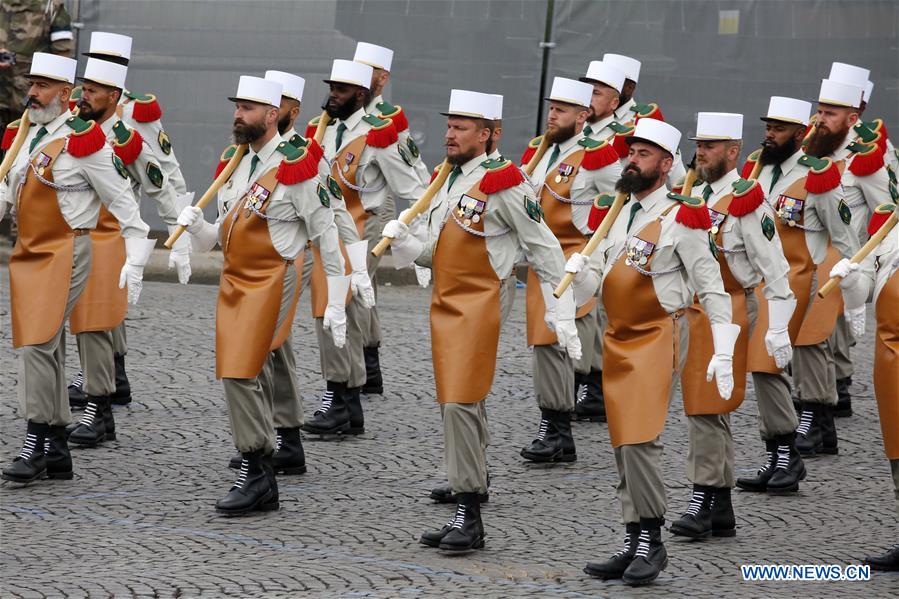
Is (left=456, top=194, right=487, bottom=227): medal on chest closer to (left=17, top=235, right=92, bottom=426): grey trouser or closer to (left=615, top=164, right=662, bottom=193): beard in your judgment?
(left=615, top=164, right=662, bottom=193): beard

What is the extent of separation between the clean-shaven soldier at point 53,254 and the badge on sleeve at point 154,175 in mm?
760

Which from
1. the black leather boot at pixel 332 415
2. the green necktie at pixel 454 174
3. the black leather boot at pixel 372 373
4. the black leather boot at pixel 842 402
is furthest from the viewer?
the black leather boot at pixel 372 373

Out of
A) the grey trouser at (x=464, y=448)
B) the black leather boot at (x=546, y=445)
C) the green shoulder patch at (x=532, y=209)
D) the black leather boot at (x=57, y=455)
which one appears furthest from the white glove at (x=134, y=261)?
the black leather boot at (x=546, y=445)

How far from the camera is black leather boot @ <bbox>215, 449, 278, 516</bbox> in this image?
834cm

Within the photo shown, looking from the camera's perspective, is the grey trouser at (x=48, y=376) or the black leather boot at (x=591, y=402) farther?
the black leather boot at (x=591, y=402)

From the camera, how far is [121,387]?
10703 mm

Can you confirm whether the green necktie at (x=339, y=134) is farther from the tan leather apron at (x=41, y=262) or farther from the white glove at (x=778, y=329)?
the white glove at (x=778, y=329)

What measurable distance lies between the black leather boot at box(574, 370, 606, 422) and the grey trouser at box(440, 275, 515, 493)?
2899 millimetres

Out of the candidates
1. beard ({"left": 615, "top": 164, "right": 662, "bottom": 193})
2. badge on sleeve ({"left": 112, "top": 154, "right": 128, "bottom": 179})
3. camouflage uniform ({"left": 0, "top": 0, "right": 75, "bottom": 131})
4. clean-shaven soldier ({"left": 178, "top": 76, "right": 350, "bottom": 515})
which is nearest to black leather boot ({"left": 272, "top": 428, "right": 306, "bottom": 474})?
clean-shaven soldier ({"left": 178, "top": 76, "right": 350, "bottom": 515})

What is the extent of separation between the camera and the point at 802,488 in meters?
9.28

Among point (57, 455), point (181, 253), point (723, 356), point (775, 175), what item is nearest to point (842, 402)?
point (775, 175)

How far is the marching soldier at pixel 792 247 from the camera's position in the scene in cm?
910

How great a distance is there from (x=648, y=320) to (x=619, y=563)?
3.70ft

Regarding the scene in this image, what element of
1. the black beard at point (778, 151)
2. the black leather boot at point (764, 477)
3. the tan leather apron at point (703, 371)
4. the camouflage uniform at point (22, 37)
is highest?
the camouflage uniform at point (22, 37)
